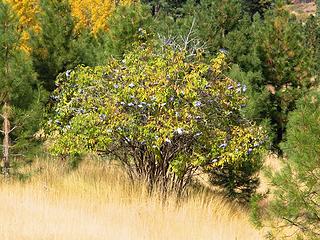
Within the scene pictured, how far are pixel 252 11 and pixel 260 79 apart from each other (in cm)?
3484

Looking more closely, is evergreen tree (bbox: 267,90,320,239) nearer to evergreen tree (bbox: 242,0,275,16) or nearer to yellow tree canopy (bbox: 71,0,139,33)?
yellow tree canopy (bbox: 71,0,139,33)

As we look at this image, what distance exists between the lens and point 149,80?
8.51 meters

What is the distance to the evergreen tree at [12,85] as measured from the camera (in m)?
8.96

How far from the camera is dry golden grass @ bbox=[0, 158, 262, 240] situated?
6496 mm

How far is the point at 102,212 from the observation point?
7746 millimetres

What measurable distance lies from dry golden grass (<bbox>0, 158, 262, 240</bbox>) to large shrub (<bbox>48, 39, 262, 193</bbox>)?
55cm

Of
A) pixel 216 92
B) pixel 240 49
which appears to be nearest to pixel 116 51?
pixel 216 92

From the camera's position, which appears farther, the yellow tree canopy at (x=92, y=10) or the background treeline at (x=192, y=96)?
the yellow tree canopy at (x=92, y=10)

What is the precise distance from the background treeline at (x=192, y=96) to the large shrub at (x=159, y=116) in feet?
0.10

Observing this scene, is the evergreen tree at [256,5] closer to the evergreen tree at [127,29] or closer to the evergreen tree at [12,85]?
the evergreen tree at [127,29]

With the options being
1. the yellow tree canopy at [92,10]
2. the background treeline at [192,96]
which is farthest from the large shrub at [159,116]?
Answer: the yellow tree canopy at [92,10]

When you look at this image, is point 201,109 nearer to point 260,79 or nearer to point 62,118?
point 62,118

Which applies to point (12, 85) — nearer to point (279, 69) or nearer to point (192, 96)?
point (192, 96)

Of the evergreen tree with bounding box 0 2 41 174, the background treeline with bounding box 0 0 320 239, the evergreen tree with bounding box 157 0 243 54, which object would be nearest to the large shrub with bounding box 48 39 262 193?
the background treeline with bounding box 0 0 320 239
